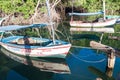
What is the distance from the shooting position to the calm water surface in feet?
68.7

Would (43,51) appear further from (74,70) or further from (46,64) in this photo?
(74,70)

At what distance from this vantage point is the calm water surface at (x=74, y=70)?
68.7 ft

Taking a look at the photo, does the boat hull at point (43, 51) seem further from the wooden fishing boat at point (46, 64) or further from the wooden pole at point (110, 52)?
the wooden pole at point (110, 52)

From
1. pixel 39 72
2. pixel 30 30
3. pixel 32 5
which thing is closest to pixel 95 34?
pixel 30 30

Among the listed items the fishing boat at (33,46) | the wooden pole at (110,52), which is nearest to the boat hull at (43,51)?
the fishing boat at (33,46)

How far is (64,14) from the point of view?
164 feet

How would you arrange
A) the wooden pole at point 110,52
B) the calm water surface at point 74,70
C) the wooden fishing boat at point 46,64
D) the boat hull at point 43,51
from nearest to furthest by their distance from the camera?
the wooden pole at point 110,52 < the calm water surface at point 74,70 < the wooden fishing boat at point 46,64 < the boat hull at point 43,51

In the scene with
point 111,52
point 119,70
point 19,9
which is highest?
point 19,9

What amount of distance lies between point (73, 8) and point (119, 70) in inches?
1252

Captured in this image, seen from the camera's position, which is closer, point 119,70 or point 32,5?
point 119,70

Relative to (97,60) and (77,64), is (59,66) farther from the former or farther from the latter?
(97,60)

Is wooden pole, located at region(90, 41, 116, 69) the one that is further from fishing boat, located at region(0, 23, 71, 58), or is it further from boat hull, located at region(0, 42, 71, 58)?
fishing boat, located at region(0, 23, 71, 58)

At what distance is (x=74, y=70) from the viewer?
73.3 feet

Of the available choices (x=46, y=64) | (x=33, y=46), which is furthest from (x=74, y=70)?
(x=33, y=46)
